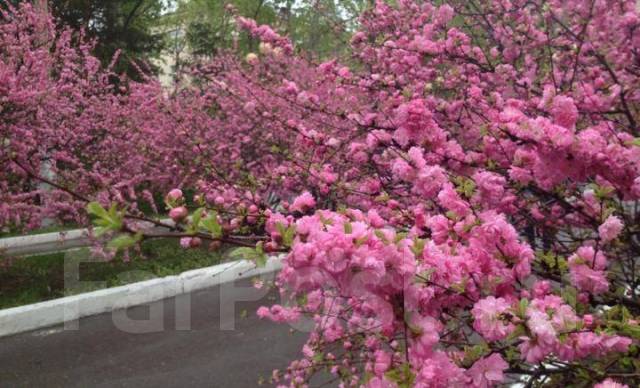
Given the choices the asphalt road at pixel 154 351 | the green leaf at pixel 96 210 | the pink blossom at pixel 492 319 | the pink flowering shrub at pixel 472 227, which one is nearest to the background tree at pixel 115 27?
the asphalt road at pixel 154 351

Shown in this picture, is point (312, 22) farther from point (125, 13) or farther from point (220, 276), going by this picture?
point (220, 276)

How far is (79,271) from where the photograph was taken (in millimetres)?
7922

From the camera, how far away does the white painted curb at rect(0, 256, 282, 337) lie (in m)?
5.76

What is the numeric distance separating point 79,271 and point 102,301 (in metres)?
1.75

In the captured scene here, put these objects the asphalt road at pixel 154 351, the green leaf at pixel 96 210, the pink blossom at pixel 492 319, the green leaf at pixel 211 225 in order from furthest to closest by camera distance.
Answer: the asphalt road at pixel 154 351, the pink blossom at pixel 492 319, the green leaf at pixel 211 225, the green leaf at pixel 96 210

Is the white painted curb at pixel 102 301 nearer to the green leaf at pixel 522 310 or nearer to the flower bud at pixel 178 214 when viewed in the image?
the flower bud at pixel 178 214

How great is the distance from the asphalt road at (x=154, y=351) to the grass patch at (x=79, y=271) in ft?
2.75

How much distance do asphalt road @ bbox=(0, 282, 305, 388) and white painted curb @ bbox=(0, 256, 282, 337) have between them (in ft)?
0.43

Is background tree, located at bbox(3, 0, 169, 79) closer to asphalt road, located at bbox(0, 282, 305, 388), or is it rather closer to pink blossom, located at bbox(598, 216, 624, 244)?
asphalt road, located at bbox(0, 282, 305, 388)

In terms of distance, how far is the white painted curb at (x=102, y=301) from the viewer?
576 centimetres

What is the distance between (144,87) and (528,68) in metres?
6.71

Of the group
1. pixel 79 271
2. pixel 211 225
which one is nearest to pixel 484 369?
pixel 211 225

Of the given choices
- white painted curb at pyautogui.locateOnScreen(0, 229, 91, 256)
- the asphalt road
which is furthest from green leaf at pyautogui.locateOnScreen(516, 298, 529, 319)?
white painted curb at pyautogui.locateOnScreen(0, 229, 91, 256)

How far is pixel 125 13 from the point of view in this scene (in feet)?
53.2
